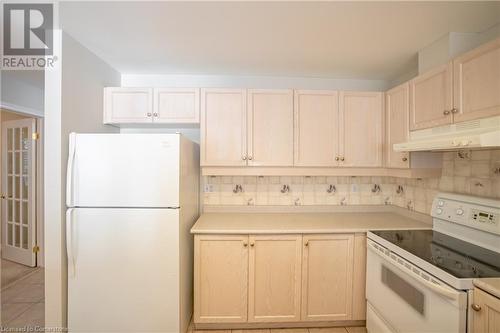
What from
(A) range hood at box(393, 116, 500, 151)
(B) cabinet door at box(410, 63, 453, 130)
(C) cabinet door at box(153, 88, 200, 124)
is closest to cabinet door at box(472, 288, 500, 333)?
(A) range hood at box(393, 116, 500, 151)

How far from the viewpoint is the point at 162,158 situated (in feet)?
5.51

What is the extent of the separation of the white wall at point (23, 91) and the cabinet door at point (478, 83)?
3.76 metres

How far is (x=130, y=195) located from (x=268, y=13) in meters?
1.53

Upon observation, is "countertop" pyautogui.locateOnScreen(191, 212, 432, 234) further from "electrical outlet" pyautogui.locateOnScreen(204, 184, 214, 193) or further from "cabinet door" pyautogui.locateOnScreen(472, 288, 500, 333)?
"cabinet door" pyautogui.locateOnScreen(472, 288, 500, 333)

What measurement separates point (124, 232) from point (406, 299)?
1931 mm

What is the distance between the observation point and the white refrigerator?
1667mm

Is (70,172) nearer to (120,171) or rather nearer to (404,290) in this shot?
(120,171)


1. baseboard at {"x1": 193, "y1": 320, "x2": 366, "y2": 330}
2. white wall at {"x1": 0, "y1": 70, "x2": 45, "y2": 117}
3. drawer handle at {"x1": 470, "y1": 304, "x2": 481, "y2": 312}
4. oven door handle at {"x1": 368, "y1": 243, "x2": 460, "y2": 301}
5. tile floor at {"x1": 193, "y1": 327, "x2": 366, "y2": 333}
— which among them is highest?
white wall at {"x1": 0, "y1": 70, "x2": 45, "y2": 117}

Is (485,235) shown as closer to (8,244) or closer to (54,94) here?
(54,94)

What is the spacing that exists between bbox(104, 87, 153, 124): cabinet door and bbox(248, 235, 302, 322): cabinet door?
1.56 meters

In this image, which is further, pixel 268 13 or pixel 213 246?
pixel 213 246

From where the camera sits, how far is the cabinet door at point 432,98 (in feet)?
5.23

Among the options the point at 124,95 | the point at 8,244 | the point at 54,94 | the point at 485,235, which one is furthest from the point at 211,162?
the point at 8,244

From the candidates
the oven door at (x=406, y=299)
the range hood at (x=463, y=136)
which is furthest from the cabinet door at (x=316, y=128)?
the oven door at (x=406, y=299)
